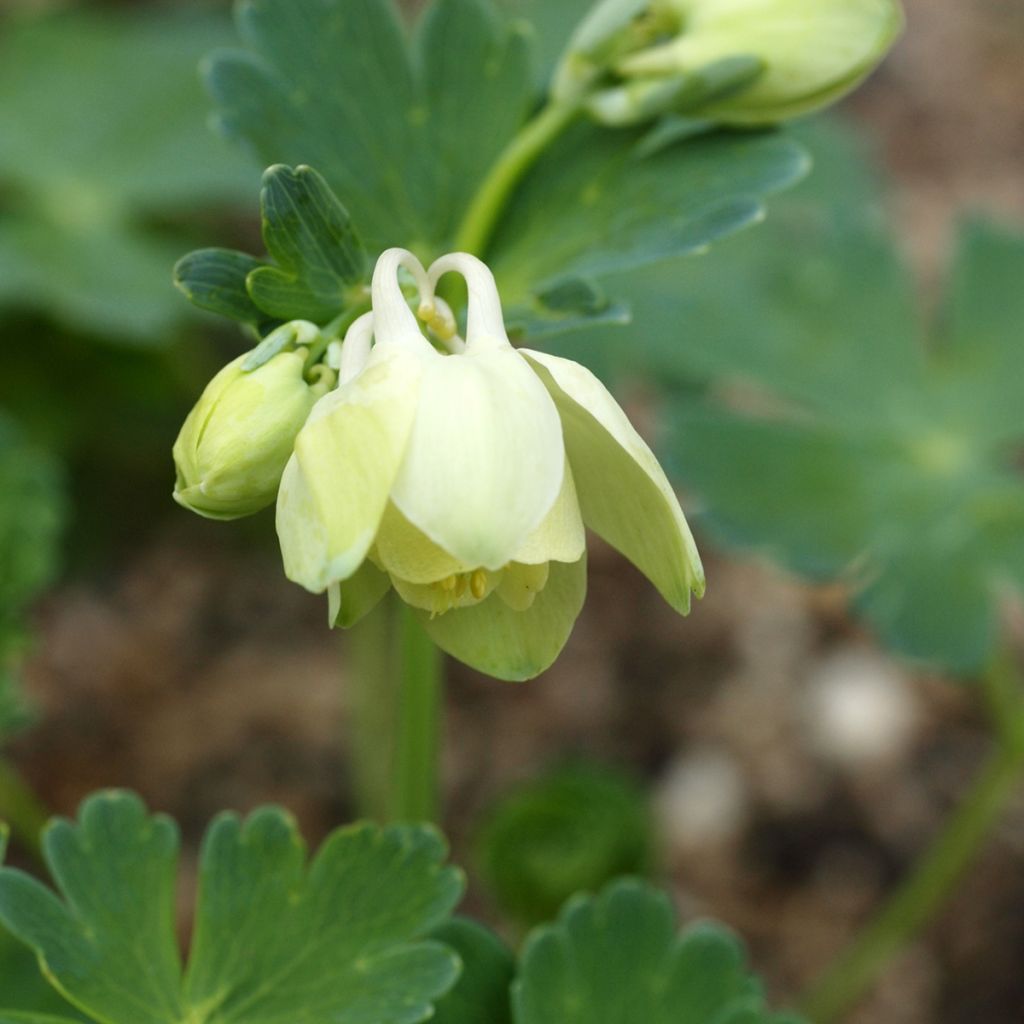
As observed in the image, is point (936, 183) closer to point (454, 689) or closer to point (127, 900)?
point (454, 689)

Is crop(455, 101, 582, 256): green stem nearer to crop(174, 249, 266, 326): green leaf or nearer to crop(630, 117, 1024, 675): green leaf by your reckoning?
crop(174, 249, 266, 326): green leaf

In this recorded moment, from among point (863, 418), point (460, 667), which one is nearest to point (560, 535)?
point (863, 418)

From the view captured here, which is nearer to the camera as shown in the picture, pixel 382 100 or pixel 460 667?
pixel 382 100

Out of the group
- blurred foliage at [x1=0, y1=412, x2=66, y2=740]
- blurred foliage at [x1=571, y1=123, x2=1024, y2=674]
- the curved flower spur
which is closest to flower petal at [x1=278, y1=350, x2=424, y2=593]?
the curved flower spur

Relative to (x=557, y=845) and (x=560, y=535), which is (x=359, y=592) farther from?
(x=557, y=845)

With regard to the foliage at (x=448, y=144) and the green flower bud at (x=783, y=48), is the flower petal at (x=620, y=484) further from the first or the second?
the green flower bud at (x=783, y=48)

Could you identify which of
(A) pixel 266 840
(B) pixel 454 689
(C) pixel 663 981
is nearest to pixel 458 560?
(A) pixel 266 840

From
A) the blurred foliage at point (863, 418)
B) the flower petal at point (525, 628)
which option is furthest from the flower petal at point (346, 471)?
the blurred foliage at point (863, 418)
